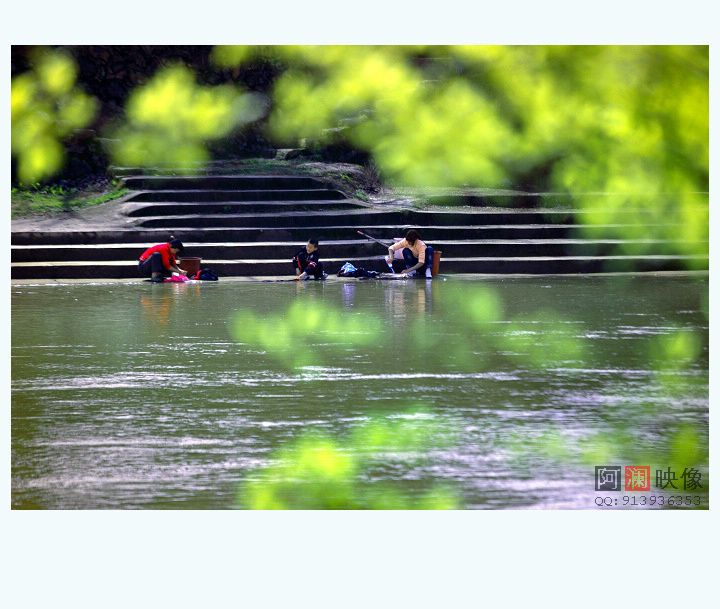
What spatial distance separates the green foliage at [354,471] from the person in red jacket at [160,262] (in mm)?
9573

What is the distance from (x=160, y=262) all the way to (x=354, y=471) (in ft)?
34.8

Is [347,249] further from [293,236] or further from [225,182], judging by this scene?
[225,182]

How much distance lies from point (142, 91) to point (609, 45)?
10976 millimetres

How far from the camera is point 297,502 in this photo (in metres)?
4.10

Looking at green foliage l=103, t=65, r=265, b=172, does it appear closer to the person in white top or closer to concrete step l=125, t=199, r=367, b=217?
concrete step l=125, t=199, r=367, b=217

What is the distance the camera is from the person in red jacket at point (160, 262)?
14.5 metres

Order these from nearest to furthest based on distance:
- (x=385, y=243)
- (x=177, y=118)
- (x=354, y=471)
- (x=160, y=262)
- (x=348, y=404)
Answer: (x=354, y=471)
(x=348, y=404)
(x=160, y=262)
(x=385, y=243)
(x=177, y=118)

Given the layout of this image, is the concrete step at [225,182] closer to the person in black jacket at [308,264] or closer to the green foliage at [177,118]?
the green foliage at [177,118]

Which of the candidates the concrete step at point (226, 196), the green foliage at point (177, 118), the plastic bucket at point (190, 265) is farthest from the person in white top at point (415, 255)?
the green foliage at point (177, 118)

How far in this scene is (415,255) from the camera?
15.3 m

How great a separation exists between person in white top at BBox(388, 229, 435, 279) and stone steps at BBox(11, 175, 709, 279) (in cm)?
43

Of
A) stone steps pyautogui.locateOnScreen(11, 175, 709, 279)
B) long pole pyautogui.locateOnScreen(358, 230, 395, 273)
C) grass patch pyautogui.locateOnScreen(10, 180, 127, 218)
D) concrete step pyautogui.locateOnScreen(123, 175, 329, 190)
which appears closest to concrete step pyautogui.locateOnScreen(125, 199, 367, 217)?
stone steps pyautogui.locateOnScreen(11, 175, 709, 279)

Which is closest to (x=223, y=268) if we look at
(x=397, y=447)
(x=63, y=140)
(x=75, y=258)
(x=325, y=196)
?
(x=75, y=258)

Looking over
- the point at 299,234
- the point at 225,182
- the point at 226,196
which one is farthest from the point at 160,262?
the point at 225,182
